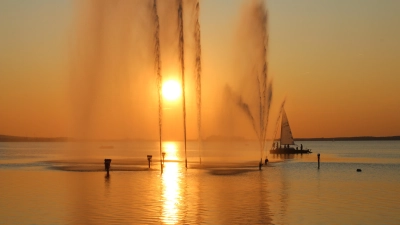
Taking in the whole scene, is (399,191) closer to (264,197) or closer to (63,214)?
(264,197)

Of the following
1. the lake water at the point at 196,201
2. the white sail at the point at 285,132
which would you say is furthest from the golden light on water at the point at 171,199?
the white sail at the point at 285,132

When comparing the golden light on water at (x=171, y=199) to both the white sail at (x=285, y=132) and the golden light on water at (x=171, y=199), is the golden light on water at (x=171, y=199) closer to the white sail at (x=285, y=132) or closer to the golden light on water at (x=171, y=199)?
the golden light on water at (x=171, y=199)

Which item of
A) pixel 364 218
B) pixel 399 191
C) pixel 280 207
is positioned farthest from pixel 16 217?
pixel 399 191

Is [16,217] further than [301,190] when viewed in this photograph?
No

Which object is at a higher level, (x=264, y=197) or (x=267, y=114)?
(x=267, y=114)

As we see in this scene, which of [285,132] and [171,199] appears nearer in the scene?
[171,199]

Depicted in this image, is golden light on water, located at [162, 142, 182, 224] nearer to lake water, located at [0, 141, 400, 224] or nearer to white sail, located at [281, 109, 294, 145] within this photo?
lake water, located at [0, 141, 400, 224]

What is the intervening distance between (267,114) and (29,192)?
33031mm

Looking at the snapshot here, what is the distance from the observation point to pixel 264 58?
60.4 m

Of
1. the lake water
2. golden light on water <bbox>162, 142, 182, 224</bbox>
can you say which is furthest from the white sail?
golden light on water <bbox>162, 142, 182, 224</bbox>

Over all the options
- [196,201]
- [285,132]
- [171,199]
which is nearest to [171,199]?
[171,199]

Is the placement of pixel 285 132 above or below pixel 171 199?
above

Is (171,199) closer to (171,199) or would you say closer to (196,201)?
(171,199)

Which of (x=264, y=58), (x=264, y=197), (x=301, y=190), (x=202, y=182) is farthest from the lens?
(x=264, y=58)
